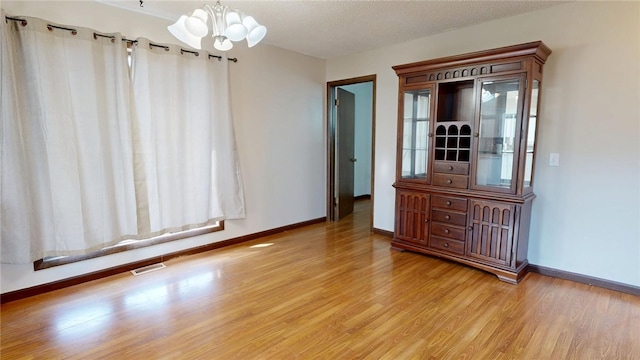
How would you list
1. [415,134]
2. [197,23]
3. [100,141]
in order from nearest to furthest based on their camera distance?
[197,23] < [100,141] < [415,134]

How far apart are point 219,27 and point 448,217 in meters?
2.64

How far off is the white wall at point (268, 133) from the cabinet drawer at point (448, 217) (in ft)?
6.49

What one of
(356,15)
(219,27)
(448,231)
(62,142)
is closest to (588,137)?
(448,231)

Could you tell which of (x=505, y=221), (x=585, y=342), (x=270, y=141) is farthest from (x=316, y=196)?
(x=585, y=342)

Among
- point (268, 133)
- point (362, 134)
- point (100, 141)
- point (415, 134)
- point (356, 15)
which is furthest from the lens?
point (362, 134)

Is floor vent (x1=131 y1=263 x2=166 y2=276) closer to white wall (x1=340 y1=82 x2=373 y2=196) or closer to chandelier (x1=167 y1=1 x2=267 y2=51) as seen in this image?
chandelier (x1=167 y1=1 x2=267 y2=51)

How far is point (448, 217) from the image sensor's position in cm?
330

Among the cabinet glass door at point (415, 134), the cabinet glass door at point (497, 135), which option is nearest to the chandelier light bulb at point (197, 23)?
the cabinet glass door at point (415, 134)

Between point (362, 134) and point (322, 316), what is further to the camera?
point (362, 134)

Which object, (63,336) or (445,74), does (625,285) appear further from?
(63,336)

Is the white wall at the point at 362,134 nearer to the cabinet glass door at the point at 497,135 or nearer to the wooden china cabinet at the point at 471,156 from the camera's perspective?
the wooden china cabinet at the point at 471,156

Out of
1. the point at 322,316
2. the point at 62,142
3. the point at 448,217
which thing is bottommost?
the point at 322,316

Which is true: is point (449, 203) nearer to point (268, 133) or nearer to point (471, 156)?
point (471, 156)

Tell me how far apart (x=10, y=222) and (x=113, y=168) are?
0.78m
